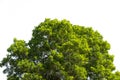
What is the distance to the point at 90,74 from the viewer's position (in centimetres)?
5991

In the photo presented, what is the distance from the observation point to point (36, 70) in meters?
57.8

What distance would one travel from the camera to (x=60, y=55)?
57.1 metres

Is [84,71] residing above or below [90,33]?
below

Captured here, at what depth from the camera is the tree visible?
189 ft

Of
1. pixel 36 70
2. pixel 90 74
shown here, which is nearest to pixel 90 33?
pixel 90 74

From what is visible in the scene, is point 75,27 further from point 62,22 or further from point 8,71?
point 8,71

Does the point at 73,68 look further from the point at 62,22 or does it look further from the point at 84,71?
the point at 62,22

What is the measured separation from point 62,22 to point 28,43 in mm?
5466

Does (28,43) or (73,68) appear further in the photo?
(28,43)

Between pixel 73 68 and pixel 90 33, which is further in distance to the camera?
pixel 90 33

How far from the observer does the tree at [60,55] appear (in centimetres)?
5753

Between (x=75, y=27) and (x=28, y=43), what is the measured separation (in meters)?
6.69

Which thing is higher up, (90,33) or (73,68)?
(90,33)

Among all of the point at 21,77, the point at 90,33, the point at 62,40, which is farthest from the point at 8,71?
the point at 90,33
